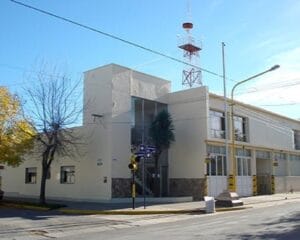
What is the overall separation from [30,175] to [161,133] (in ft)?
44.4

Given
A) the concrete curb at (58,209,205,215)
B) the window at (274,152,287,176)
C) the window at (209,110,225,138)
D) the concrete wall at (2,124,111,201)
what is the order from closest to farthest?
1. the concrete curb at (58,209,205,215)
2. the concrete wall at (2,124,111,201)
3. the window at (209,110,225,138)
4. the window at (274,152,287,176)

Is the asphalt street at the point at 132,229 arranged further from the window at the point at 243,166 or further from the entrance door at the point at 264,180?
the entrance door at the point at 264,180

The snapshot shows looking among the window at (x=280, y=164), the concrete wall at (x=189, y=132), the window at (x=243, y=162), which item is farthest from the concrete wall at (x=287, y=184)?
the concrete wall at (x=189, y=132)

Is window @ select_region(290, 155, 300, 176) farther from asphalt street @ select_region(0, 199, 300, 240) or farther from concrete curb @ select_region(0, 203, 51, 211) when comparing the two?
asphalt street @ select_region(0, 199, 300, 240)

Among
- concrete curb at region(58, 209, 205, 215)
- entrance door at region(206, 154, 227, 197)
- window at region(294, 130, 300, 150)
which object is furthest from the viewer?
window at region(294, 130, 300, 150)

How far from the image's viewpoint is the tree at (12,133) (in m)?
32.0

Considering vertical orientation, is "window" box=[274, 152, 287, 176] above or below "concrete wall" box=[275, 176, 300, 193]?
above

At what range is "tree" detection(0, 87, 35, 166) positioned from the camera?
32000 mm

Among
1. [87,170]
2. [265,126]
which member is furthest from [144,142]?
[265,126]

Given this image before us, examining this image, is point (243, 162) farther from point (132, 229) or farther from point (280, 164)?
point (132, 229)

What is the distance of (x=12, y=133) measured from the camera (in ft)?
106

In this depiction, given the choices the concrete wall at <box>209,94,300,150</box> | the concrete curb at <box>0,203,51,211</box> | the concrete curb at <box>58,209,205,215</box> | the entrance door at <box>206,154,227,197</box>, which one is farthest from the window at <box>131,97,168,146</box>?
the concrete curb at <box>58,209,205,215</box>

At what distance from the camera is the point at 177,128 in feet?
126

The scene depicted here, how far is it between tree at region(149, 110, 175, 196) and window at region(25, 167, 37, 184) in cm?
1160
